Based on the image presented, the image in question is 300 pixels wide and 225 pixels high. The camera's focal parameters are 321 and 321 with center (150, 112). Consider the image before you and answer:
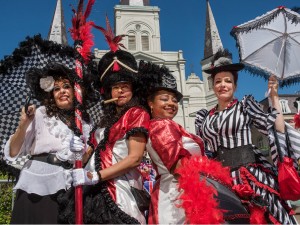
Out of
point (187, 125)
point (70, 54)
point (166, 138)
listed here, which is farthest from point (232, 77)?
point (187, 125)

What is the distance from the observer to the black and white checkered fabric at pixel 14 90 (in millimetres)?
3178

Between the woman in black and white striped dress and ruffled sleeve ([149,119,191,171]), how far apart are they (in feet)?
2.39

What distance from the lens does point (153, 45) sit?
37250 mm

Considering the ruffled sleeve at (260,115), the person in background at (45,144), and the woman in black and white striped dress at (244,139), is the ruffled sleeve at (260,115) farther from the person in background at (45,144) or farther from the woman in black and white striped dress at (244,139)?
the person in background at (45,144)

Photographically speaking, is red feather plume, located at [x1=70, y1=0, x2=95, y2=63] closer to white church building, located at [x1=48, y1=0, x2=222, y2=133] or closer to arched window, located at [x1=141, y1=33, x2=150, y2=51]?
white church building, located at [x1=48, y1=0, x2=222, y2=133]

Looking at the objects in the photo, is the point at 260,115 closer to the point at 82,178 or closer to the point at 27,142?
the point at 82,178

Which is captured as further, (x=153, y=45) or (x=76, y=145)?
(x=153, y=45)

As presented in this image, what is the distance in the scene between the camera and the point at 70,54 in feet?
11.4

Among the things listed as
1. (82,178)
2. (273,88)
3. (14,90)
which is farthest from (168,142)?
(14,90)

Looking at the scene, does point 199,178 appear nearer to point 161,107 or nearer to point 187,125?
point 161,107

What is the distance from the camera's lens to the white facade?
36.8 m

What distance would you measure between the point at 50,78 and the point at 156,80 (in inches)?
38.8

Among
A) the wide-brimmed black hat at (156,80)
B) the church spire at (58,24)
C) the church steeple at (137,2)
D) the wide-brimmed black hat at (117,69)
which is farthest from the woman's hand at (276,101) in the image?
the church steeple at (137,2)

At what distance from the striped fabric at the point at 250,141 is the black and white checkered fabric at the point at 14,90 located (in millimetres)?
1829
